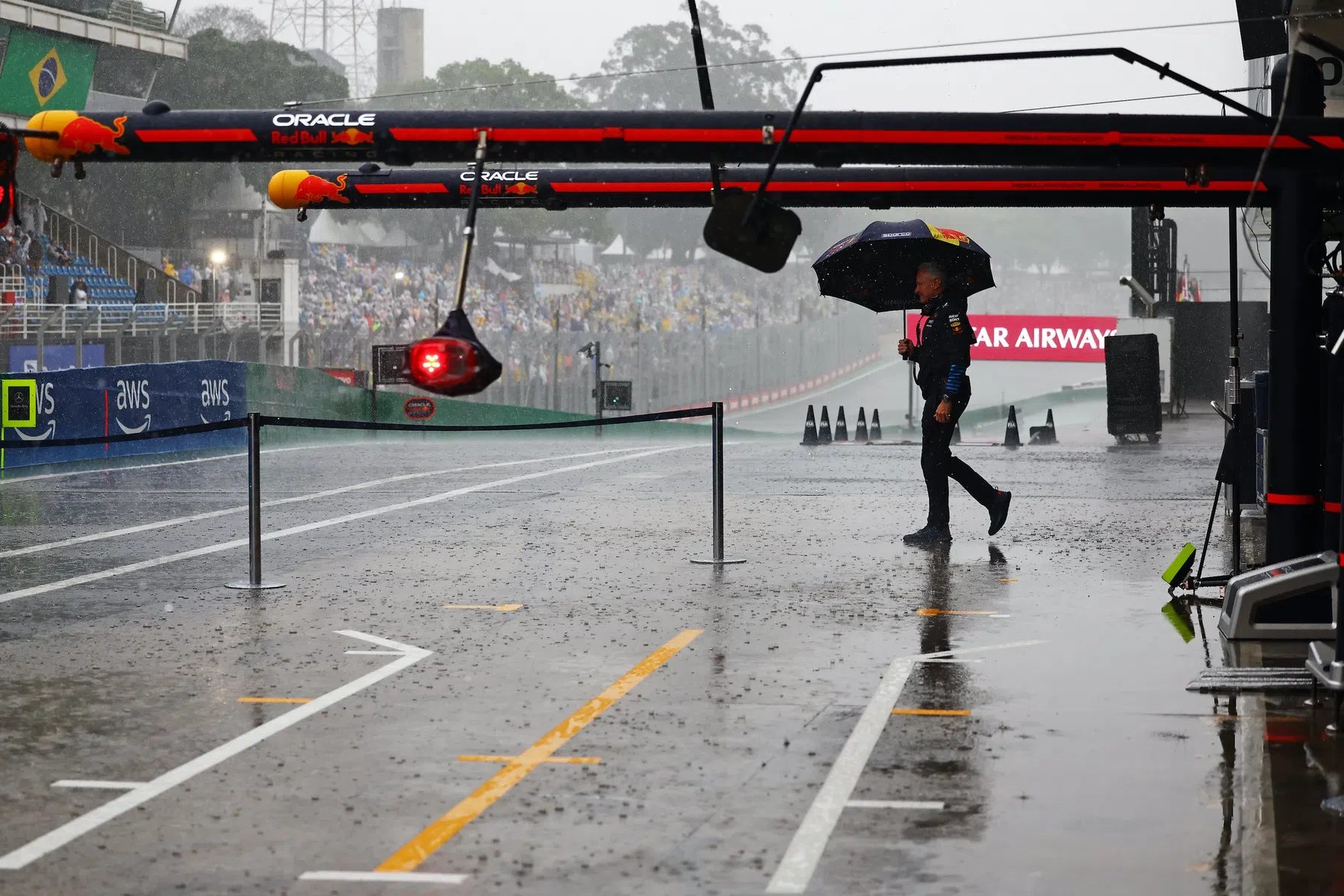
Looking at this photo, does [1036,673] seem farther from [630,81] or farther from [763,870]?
[630,81]

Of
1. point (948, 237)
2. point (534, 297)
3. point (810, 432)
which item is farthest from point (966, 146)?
point (534, 297)

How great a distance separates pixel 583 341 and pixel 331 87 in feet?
87.1

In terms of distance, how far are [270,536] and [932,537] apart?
Answer: 5.46 meters

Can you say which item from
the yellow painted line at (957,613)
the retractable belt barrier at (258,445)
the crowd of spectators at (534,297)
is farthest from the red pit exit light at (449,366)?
the crowd of spectators at (534,297)

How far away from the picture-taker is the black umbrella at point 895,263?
548 inches

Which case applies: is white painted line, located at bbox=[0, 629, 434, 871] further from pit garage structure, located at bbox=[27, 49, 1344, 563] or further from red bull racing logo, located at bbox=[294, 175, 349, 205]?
red bull racing logo, located at bbox=[294, 175, 349, 205]

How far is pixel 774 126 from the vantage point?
8320 mm

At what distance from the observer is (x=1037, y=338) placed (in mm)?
51656

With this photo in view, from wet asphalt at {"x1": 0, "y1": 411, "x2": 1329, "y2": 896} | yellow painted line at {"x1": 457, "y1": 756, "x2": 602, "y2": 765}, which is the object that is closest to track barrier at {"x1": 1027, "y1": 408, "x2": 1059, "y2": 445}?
wet asphalt at {"x1": 0, "y1": 411, "x2": 1329, "y2": 896}

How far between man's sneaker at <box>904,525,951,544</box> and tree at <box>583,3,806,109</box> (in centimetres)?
7371

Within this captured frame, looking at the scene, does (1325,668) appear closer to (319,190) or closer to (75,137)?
(75,137)

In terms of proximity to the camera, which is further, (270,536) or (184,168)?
(184,168)

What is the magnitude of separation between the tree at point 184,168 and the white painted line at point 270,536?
29493mm

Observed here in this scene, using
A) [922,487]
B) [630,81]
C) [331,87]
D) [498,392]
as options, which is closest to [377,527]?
[922,487]
